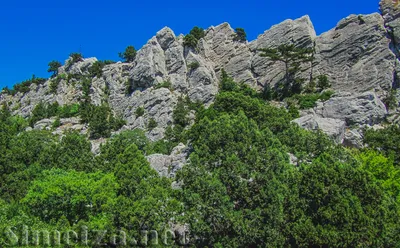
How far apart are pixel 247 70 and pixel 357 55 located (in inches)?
710

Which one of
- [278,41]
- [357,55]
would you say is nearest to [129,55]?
[278,41]

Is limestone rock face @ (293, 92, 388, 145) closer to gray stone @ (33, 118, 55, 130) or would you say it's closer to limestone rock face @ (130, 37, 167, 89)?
limestone rock face @ (130, 37, 167, 89)

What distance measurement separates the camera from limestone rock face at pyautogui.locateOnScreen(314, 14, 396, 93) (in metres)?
54.2

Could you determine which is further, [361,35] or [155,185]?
[361,35]

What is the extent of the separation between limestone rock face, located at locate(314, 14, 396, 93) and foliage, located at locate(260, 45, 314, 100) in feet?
9.48

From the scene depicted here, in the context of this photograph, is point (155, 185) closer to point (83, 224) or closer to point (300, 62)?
point (83, 224)

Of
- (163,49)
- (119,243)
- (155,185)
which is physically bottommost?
(119,243)

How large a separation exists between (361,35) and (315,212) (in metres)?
46.4

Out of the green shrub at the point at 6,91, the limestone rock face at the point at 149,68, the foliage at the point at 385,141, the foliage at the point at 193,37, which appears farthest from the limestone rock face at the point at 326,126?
the green shrub at the point at 6,91

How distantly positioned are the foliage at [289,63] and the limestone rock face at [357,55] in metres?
2.89

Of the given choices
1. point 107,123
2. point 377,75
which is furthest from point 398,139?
point 107,123

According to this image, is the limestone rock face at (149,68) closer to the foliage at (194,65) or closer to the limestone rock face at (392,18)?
the foliage at (194,65)

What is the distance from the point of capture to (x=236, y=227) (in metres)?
19.3

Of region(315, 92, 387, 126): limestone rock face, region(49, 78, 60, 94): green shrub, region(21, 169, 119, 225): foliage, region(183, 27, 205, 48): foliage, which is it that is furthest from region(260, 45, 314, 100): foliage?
region(21, 169, 119, 225): foliage
